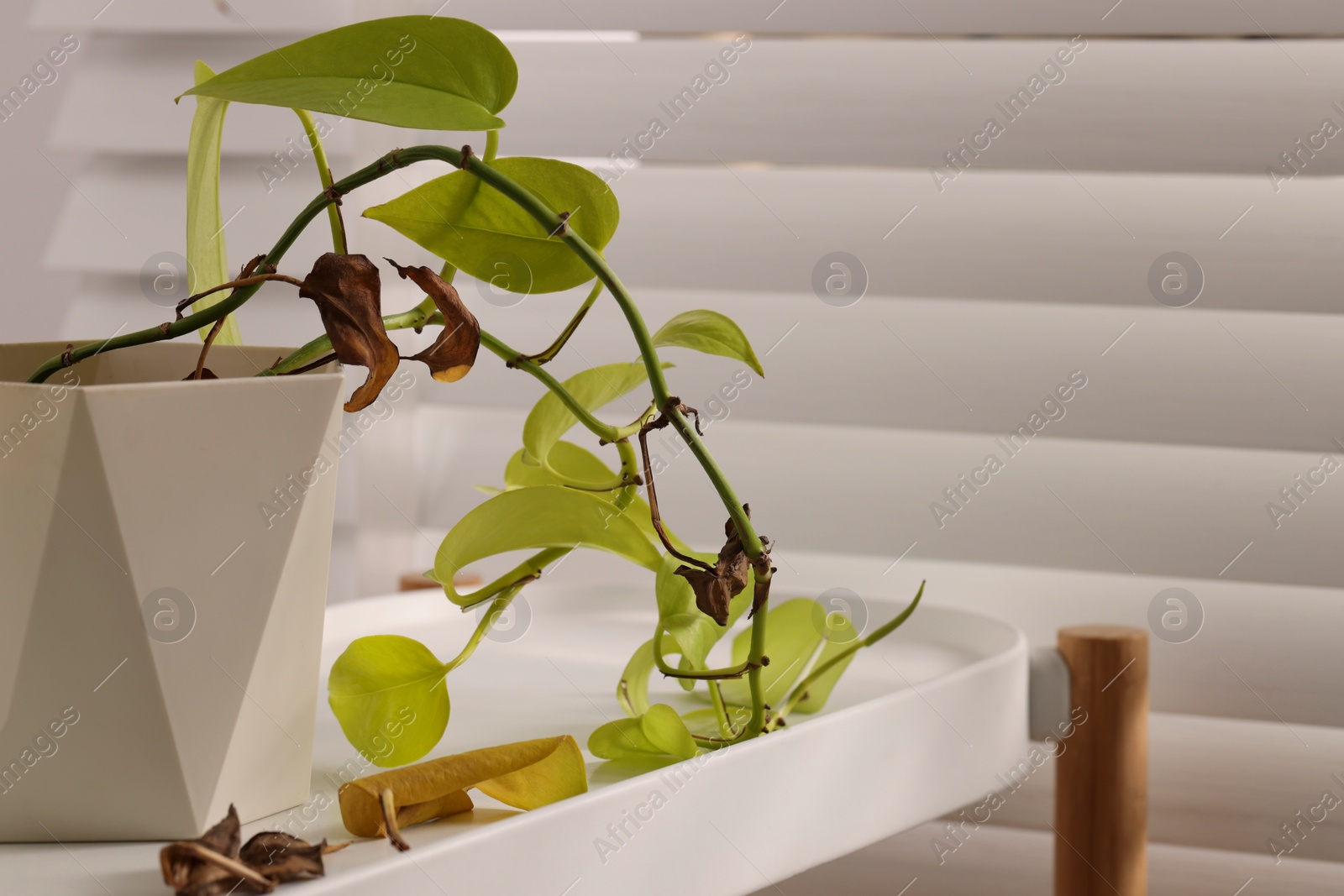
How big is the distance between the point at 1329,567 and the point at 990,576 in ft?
0.77

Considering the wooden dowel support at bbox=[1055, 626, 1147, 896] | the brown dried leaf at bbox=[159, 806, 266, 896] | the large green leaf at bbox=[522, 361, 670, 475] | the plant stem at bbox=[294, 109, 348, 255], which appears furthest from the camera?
the wooden dowel support at bbox=[1055, 626, 1147, 896]

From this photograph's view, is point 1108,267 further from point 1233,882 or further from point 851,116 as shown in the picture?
point 1233,882

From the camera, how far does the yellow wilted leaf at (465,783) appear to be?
418 mm

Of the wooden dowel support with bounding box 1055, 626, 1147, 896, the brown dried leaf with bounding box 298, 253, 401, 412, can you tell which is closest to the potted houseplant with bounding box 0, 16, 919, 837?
the brown dried leaf with bounding box 298, 253, 401, 412

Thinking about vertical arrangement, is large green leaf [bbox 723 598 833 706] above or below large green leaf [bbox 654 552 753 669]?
above

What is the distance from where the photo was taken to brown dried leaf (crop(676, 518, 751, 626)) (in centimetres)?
45

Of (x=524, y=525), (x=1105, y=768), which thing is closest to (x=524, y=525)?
(x=524, y=525)

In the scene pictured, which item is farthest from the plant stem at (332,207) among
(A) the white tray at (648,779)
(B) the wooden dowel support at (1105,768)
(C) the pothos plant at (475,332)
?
(B) the wooden dowel support at (1105,768)

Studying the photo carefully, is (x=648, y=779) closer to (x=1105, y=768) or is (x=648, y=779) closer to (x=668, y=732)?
(x=668, y=732)

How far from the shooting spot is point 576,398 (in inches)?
22.9

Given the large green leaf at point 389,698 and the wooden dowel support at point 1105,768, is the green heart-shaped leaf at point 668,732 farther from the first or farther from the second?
the wooden dowel support at point 1105,768

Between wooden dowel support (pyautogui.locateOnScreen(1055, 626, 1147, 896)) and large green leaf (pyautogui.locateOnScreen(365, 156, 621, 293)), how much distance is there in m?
0.46

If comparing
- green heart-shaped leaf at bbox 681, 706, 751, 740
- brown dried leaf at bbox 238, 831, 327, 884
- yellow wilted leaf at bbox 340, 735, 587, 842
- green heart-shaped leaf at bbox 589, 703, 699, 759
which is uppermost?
green heart-shaped leaf at bbox 681, 706, 751, 740

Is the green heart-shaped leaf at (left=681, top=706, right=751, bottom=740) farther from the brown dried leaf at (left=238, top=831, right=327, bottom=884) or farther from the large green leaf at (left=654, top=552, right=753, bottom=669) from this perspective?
the brown dried leaf at (left=238, top=831, right=327, bottom=884)
